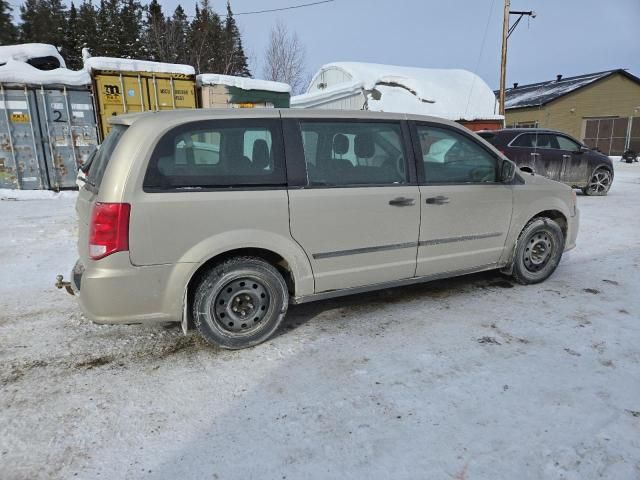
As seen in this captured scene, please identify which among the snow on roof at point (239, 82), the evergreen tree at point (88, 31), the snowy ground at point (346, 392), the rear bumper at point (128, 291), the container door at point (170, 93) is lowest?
the snowy ground at point (346, 392)

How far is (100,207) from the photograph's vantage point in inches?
104

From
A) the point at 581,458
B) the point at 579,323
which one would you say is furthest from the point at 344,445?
the point at 579,323

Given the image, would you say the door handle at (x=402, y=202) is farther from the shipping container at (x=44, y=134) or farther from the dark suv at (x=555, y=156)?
the shipping container at (x=44, y=134)

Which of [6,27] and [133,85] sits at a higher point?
[6,27]

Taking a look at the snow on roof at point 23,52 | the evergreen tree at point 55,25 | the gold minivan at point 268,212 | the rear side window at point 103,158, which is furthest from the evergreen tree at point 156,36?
the gold minivan at point 268,212

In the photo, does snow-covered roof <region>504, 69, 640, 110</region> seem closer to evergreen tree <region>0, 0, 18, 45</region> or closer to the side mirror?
the side mirror

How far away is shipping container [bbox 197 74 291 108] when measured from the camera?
35.0 feet

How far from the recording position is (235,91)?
10.9 m

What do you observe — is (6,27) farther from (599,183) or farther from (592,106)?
(592,106)

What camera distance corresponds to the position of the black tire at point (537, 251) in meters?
4.25

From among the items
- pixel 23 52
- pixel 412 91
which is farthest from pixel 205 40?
pixel 23 52

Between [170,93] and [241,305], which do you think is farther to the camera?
[170,93]

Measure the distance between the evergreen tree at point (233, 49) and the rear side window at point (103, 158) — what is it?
37.6 m

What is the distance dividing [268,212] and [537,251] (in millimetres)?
3018
